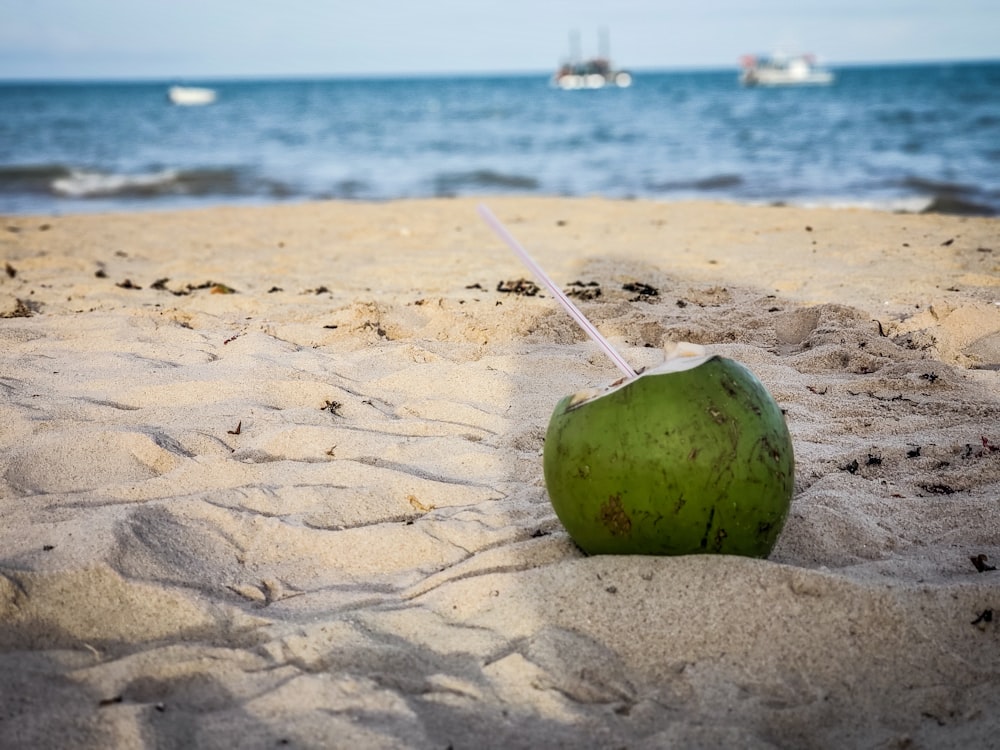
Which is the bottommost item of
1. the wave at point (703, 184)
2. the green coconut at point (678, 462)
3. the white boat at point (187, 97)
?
the wave at point (703, 184)

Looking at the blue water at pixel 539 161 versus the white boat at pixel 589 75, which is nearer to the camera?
the blue water at pixel 539 161

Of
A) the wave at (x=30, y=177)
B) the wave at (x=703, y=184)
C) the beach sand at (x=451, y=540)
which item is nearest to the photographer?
the beach sand at (x=451, y=540)

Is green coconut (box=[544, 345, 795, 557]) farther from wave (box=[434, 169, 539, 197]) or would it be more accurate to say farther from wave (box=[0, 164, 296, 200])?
wave (box=[0, 164, 296, 200])

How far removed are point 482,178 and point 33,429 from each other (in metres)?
10.8

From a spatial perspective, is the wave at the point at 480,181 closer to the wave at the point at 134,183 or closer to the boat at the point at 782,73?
the wave at the point at 134,183

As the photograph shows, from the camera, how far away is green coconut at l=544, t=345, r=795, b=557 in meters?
1.69

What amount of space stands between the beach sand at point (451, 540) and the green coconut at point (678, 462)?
0.09 meters

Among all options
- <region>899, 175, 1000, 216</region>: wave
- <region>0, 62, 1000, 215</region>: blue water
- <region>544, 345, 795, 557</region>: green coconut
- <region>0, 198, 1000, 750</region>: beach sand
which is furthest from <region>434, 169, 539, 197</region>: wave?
<region>544, 345, 795, 557</region>: green coconut

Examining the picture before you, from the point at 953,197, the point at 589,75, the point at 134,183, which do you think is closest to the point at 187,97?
the point at 589,75

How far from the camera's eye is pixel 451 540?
7.02 ft

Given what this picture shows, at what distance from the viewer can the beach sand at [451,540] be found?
A: 1.50m

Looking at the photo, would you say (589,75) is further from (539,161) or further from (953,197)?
(953,197)

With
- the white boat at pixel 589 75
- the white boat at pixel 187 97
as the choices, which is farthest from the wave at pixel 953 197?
the white boat at pixel 589 75

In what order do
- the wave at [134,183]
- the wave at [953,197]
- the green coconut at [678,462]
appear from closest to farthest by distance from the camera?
the green coconut at [678,462]
the wave at [953,197]
the wave at [134,183]
